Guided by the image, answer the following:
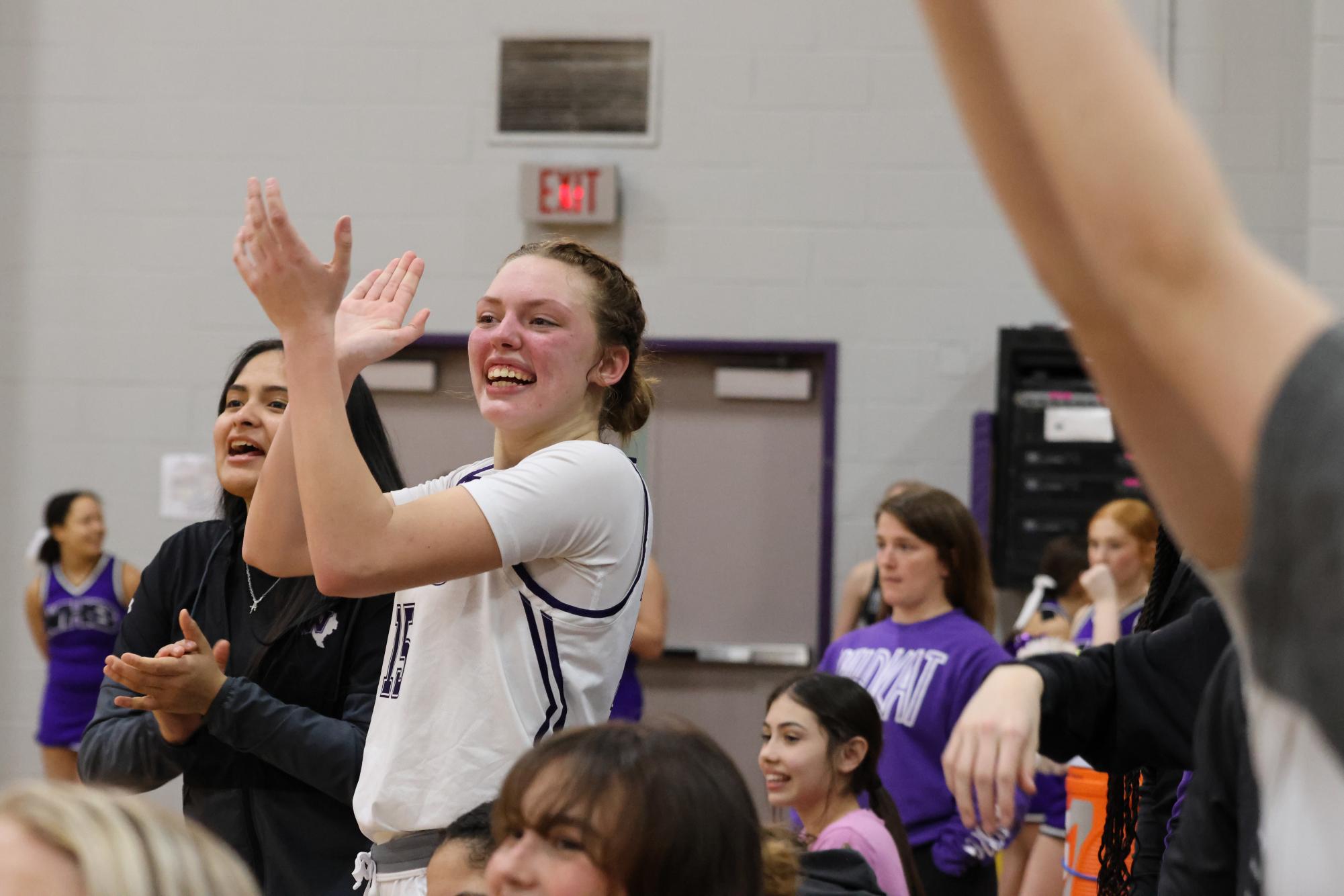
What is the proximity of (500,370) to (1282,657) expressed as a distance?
→ 1.36 metres

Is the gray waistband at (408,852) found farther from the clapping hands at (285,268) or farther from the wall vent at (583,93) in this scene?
the wall vent at (583,93)

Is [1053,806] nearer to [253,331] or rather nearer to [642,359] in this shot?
[642,359]

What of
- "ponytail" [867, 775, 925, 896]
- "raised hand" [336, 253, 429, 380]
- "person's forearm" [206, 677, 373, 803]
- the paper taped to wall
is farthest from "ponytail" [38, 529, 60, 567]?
"raised hand" [336, 253, 429, 380]

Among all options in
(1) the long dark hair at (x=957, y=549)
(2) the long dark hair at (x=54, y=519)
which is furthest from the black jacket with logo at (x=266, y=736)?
(2) the long dark hair at (x=54, y=519)

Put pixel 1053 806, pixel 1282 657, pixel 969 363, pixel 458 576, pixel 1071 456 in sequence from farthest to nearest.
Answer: pixel 969 363 → pixel 1071 456 → pixel 1053 806 → pixel 458 576 → pixel 1282 657

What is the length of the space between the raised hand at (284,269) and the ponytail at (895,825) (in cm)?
174

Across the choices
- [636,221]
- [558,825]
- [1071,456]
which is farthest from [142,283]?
[558,825]

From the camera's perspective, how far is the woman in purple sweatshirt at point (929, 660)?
3217 mm

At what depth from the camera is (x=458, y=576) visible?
5.10 ft

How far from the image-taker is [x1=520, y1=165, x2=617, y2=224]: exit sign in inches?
226

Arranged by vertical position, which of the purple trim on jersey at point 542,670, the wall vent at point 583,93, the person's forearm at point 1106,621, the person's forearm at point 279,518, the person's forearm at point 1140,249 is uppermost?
the wall vent at point 583,93

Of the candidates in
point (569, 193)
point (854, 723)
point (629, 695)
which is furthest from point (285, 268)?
point (569, 193)

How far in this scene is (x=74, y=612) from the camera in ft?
17.9

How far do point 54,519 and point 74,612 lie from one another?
0.39 metres
